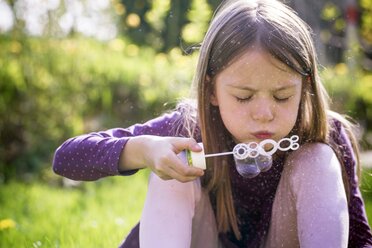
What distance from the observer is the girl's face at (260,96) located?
163cm

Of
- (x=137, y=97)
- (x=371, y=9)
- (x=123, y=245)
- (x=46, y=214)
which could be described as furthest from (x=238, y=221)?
(x=371, y=9)

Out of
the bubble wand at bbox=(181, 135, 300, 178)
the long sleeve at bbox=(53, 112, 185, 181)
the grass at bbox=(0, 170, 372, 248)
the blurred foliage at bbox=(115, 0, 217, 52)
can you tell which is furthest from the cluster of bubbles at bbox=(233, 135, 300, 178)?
the blurred foliage at bbox=(115, 0, 217, 52)

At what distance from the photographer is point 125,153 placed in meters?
1.70

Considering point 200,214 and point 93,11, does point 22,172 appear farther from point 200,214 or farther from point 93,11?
point 200,214

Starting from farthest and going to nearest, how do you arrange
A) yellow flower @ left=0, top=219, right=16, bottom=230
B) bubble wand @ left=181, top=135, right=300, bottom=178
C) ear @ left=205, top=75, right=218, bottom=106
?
1. yellow flower @ left=0, top=219, right=16, bottom=230
2. ear @ left=205, top=75, right=218, bottom=106
3. bubble wand @ left=181, top=135, right=300, bottom=178

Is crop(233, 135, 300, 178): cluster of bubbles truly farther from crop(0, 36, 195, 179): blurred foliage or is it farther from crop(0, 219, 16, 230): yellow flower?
crop(0, 36, 195, 179): blurred foliage

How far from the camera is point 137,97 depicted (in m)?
3.97

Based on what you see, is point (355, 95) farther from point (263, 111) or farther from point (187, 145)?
point (187, 145)

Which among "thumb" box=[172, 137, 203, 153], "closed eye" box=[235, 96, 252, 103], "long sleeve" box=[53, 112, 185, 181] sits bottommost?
"long sleeve" box=[53, 112, 185, 181]

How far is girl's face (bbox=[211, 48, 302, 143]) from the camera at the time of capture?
5.34ft

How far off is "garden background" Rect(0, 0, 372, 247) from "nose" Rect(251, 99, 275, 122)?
Result: 3.32ft

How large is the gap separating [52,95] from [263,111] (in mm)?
2183

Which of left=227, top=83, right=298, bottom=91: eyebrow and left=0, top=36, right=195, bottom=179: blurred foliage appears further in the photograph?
left=0, top=36, right=195, bottom=179: blurred foliage

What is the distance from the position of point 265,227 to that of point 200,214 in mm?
208
